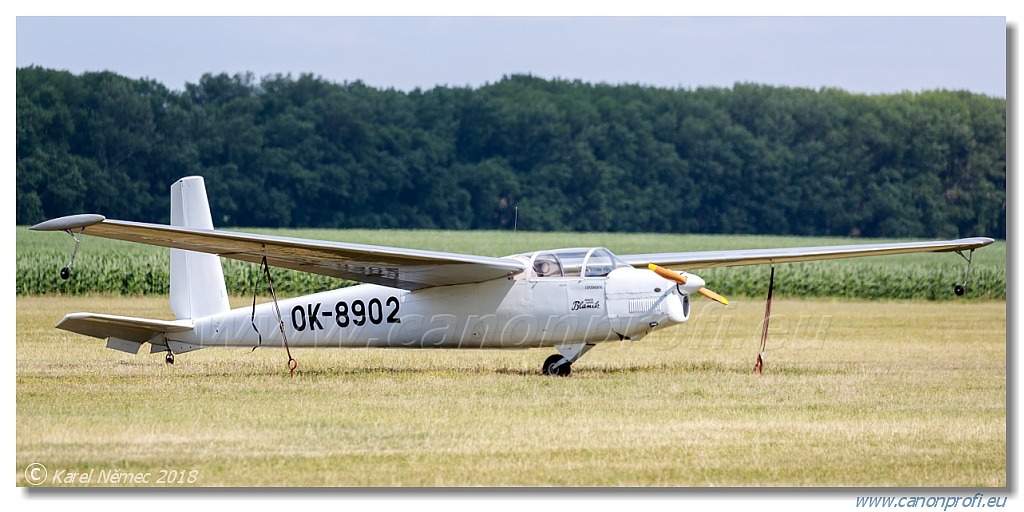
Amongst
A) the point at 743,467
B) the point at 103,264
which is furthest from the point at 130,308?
the point at 743,467

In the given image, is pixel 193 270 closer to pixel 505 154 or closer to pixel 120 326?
pixel 120 326

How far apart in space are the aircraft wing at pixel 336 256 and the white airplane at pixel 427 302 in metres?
0.02

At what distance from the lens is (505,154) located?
186 feet

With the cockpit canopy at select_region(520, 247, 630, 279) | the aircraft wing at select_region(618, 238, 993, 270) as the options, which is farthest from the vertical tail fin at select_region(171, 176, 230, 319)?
the aircraft wing at select_region(618, 238, 993, 270)

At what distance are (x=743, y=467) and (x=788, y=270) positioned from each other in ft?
85.4

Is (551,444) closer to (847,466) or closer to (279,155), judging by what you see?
(847,466)

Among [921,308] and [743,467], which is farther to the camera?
[921,308]

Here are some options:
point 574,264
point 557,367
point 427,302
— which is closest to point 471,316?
point 427,302

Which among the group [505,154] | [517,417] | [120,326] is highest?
[505,154]

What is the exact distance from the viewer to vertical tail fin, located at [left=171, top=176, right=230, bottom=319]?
16.5 m

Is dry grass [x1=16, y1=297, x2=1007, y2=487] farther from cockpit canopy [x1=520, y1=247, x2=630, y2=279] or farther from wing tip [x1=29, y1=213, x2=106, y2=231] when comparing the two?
wing tip [x1=29, y1=213, x2=106, y2=231]

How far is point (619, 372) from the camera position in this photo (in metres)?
16.3

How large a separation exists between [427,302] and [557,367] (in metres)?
1.77

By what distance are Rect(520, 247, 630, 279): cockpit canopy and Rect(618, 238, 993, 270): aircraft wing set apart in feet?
3.77
